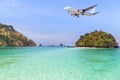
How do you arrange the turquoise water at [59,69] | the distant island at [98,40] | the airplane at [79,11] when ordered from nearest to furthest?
the turquoise water at [59,69] < the airplane at [79,11] < the distant island at [98,40]

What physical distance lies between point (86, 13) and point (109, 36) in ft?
371

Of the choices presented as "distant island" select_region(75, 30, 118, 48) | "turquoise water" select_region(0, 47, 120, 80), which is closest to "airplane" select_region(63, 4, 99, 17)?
"turquoise water" select_region(0, 47, 120, 80)

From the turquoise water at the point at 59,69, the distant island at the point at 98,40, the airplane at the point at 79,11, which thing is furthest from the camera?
the distant island at the point at 98,40

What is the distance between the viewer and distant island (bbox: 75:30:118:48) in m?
146

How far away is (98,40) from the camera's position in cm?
14838

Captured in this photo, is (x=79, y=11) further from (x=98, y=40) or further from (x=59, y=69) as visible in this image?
(x=98, y=40)

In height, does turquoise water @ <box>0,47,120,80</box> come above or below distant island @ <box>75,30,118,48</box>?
below

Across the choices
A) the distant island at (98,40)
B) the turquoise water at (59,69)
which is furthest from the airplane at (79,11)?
the distant island at (98,40)

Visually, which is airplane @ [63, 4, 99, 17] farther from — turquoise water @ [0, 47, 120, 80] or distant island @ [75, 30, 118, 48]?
distant island @ [75, 30, 118, 48]

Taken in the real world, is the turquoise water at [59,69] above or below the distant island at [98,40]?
below

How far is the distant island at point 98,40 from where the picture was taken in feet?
480

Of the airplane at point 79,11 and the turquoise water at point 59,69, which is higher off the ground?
the airplane at point 79,11

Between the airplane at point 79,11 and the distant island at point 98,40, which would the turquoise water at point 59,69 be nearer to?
the airplane at point 79,11

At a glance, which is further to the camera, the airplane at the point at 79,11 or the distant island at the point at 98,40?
the distant island at the point at 98,40
